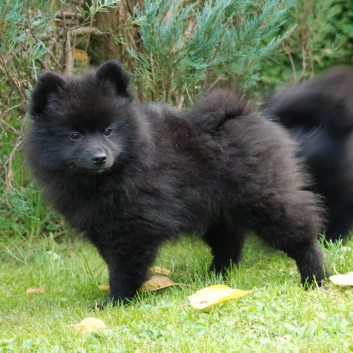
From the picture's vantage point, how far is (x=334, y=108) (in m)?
5.70

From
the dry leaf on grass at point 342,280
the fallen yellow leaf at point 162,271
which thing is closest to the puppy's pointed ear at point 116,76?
the fallen yellow leaf at point 162,271

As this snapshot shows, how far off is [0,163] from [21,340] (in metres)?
2.94

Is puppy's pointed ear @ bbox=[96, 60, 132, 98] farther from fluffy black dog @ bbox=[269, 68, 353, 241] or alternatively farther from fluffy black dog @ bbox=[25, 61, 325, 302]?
fluffy black dog @ bbox=[269, 68, 353, 241]

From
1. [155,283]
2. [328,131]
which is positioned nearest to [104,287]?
[155,283]

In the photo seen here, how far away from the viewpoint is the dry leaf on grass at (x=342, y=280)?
4395 mm

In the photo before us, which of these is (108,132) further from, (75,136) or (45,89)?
(45,89)

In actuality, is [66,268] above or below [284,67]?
below

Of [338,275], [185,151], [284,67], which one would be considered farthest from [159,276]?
[284,67]

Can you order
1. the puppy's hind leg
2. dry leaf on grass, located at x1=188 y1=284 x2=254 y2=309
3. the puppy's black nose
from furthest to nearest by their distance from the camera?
the puppy's hind leg, the puppy's black nose, dry leaf on grass, located at x1=188 y1=284 x2=254 y2=309

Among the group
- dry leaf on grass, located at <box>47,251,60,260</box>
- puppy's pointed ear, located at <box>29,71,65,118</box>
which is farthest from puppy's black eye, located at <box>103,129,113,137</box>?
dry leaf on grass, located at <box>47,251,60,260</box>

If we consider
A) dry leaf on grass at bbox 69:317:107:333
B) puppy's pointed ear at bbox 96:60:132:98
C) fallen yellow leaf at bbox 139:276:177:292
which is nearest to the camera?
dry leaf on grass at bbox 69:317:107:333

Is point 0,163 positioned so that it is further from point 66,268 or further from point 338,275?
point 338,275

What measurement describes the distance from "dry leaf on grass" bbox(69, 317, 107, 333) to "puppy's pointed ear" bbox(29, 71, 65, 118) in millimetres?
1622

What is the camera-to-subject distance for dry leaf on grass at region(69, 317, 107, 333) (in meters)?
4.03
